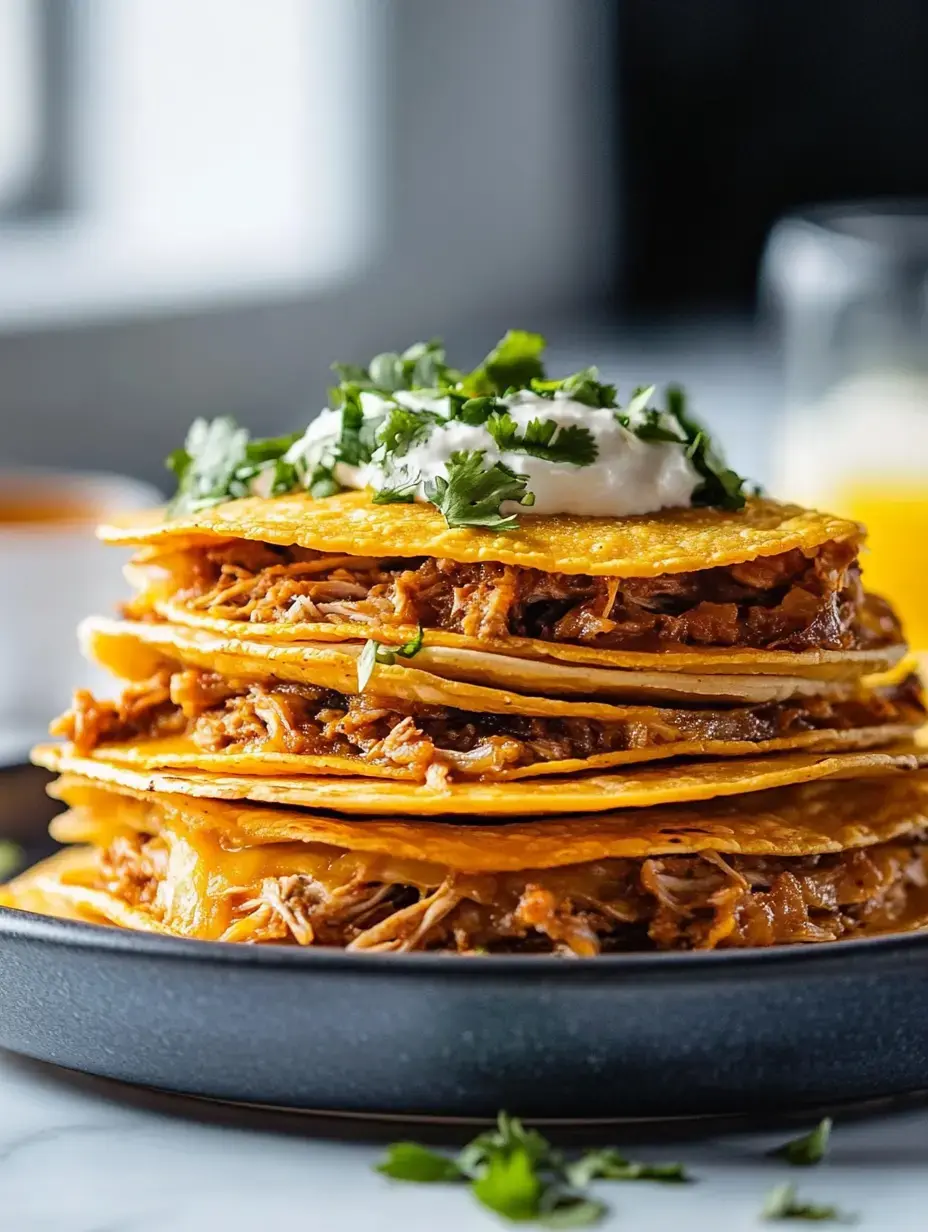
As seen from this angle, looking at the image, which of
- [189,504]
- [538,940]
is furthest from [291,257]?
[538,940]

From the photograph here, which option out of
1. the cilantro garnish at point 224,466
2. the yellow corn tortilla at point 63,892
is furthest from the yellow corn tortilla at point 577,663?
the yellow corn tortilla at point 63,892

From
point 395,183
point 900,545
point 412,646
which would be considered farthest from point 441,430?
point 395,183

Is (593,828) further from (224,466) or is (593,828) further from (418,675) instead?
(224,466)

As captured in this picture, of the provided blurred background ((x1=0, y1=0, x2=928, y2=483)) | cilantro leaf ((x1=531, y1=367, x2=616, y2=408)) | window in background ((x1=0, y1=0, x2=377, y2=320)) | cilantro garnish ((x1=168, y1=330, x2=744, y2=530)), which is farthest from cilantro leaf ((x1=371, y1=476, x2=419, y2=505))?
window in background ((x1=0, y1=0, x2=377, y2=320))

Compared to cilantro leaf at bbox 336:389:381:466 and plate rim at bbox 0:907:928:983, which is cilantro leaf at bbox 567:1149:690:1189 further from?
cilantro leaf at bbox 336:389:381:466

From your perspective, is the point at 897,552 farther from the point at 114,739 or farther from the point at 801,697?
the point at 114,739

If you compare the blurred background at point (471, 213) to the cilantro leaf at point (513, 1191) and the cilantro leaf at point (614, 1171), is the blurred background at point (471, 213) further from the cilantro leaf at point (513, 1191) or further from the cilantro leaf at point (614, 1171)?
the cilantro leaf at point (513, 1191)
